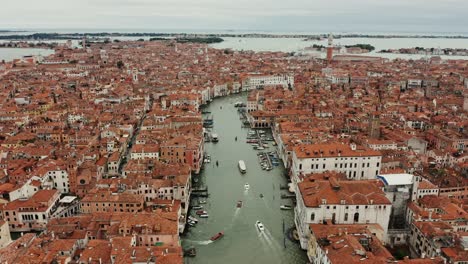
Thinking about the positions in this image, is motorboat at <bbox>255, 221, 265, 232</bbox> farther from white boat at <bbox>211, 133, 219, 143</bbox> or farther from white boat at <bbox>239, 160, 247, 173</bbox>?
white boat at <bbox>211, 133, 219, 143</bbox>

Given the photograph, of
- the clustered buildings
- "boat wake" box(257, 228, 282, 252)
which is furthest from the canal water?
the clustered buildings

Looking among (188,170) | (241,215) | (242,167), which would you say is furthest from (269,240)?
(242,167)

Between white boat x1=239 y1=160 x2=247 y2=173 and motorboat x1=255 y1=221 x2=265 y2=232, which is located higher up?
white boat x1=239 y1=160 x2=247 y2=173

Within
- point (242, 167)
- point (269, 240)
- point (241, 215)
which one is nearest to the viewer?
point (269, 240)

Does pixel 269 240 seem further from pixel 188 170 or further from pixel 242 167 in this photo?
pixel 242 167

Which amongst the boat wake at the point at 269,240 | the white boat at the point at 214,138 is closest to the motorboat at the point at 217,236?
the boat wake at the point at 269,240

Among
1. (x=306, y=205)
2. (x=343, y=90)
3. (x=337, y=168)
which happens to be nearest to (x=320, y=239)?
(x=306, y=205)

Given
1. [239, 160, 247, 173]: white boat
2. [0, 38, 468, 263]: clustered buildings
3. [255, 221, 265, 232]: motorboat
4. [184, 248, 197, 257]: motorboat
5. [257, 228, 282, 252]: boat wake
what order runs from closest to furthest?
[0, 38, 468, 263]: clustered buildings, [184, 248, 197, 257]: motorboat, [257, 228, 282, 252]: boat wake, [255, 221, 265, 232]: motorboat, [239, 160, 247, 173]: white boat
